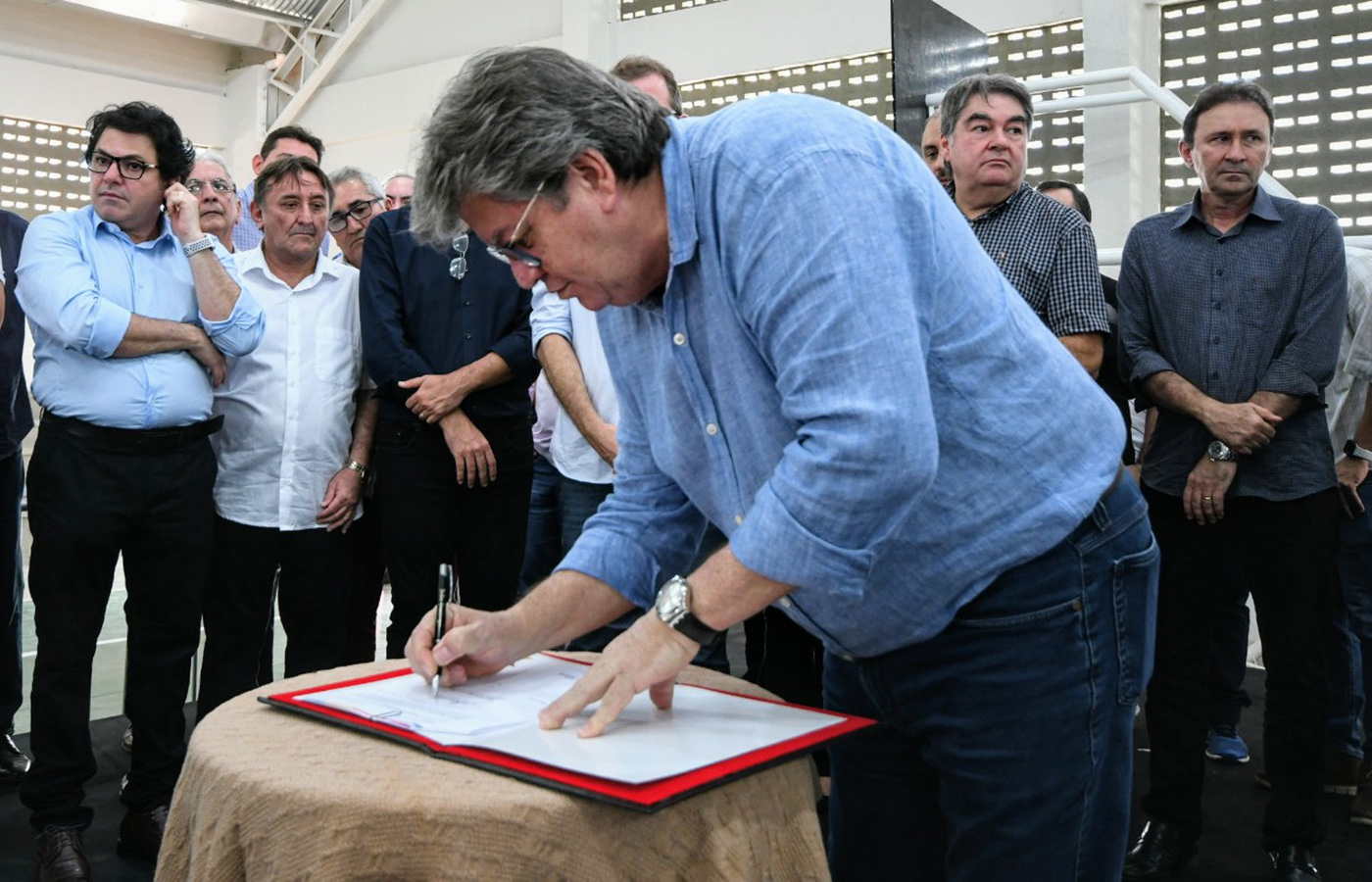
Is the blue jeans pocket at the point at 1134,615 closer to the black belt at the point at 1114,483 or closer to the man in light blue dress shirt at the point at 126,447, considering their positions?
the black belt at the point at 1114,483

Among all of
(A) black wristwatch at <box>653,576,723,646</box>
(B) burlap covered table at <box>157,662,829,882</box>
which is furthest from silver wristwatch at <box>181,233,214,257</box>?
(A) black wristwatch at <box>653,576,723,646</box>

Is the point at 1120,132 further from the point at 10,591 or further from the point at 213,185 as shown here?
the point at 10,591

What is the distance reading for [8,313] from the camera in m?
3.60

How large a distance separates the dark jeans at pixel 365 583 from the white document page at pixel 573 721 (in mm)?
2129

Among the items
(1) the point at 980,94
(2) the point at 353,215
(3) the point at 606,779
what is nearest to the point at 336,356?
(2) the point at 353,215

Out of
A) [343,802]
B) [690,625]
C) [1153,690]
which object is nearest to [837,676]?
[690,625]

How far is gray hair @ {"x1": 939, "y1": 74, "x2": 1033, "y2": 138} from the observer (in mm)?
2861

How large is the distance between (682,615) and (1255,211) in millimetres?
2273

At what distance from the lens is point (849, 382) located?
1.01 m

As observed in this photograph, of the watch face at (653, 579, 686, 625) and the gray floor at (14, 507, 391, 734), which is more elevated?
the watch face at (653, 579, 686, 625)

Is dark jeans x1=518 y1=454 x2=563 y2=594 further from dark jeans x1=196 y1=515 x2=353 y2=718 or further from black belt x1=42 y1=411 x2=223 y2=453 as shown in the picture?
black belt x1=42 y1=411 x2=223 y2=453

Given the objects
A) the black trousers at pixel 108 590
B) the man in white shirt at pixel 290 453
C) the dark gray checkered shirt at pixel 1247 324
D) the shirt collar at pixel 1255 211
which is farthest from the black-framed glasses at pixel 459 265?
the shirt collar at pixel 1255 211

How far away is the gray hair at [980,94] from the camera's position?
2.86 metres

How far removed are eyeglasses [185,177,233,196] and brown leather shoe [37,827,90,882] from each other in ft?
7.15
